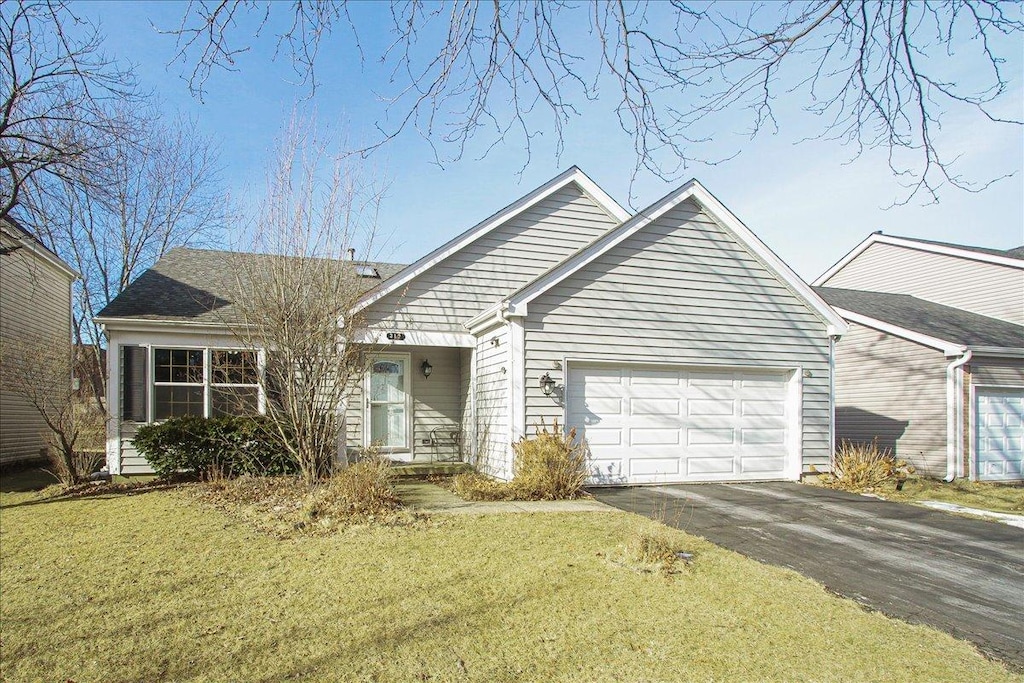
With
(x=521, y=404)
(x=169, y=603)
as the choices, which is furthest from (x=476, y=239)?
(x=169, y=603)

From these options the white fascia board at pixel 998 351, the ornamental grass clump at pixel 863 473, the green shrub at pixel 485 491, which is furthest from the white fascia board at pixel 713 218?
the white fascia board at pixel 998 351

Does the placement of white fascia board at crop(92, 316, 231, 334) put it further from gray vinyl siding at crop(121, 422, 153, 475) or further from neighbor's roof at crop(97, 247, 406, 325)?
gray vinyl siding at crop(121, 422, 153, 475)

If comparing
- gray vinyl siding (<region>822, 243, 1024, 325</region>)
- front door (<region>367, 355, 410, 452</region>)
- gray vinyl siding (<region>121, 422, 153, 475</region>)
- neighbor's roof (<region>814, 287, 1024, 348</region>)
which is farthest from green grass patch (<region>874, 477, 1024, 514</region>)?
gray vinyl siding (<region>121, 422, 153, 475</region>)

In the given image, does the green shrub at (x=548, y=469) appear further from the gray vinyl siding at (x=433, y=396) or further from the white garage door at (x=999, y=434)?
the white garage door at (x=999, y=434)

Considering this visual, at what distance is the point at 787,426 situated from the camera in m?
12.9

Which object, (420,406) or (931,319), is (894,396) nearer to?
(931,319)

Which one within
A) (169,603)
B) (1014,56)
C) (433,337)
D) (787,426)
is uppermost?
(1014,56)

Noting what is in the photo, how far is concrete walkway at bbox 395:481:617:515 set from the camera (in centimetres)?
917

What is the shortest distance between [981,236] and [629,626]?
4.33 metres

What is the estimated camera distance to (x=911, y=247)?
21047 millimetres

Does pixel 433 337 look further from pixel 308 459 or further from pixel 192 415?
pixel 192 415

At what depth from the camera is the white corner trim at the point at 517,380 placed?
1127 cm

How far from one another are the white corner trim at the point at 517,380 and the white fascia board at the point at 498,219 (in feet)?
9.45

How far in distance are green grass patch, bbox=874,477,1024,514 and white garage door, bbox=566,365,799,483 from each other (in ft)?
6.31
